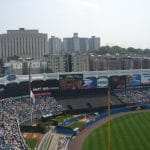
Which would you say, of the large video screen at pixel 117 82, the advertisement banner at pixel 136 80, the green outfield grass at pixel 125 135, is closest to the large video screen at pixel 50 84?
the large video screen at pixel 117 82

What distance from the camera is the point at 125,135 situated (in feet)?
160

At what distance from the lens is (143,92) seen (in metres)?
76.7

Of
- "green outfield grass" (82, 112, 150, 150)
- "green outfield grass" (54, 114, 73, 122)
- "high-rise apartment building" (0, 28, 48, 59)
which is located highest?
"high-rise apartment building" (0, 28, 48, 59)

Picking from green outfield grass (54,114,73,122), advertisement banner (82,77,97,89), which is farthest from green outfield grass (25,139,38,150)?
advertisement banner (82,77,97,89)

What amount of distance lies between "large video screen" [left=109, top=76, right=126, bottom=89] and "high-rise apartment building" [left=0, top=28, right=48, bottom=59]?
113 m

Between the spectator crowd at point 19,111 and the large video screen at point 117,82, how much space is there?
14.1 meters

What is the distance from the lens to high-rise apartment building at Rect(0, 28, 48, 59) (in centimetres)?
18543

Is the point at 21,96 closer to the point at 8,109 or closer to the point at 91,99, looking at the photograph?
the point at 8,109

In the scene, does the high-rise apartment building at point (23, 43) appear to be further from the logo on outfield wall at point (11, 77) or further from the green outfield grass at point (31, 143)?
the green outfield grass at point (31, 143)

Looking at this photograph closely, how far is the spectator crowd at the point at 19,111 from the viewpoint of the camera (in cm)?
4210

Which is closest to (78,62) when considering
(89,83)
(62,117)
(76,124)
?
(89,83)

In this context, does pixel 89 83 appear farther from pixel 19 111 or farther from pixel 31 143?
pixel 31 143

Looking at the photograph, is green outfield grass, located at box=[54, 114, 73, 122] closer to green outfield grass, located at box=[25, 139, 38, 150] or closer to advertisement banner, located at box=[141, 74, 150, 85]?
green outfield grass, located at box=[25, 139, 38, 150]

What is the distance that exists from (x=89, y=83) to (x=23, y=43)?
119268 millimetres
